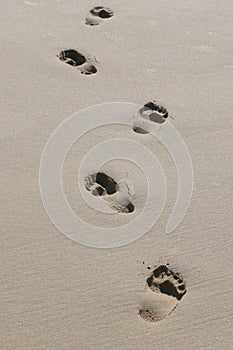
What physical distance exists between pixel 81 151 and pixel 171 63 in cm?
92

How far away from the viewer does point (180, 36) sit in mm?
3143

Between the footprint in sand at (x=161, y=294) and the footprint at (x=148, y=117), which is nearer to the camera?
the footprint in sand at (x=161, y=294)

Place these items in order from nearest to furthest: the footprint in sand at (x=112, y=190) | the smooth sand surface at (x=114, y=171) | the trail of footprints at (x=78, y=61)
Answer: the smooth sand surface at (x=114, y=171)
the footprint in sand at (x=112, y=190)
the trail of footprints at (x=78, y=61)

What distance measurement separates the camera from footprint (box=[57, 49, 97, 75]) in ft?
9.41

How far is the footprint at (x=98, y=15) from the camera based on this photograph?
323cm

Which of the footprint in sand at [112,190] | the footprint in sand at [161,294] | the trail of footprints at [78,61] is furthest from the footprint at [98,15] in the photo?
the footprint in sand at [161,294]

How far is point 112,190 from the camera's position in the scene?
88.2 inches

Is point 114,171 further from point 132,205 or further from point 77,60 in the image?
point 77,60

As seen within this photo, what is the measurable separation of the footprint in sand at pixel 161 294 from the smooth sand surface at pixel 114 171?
28 mm

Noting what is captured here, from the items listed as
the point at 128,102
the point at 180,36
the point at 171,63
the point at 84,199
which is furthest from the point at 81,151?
the point at 180,36

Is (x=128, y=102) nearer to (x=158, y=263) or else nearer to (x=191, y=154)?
(x=191, y=154)

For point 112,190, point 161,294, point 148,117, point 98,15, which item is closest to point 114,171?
point 112,190

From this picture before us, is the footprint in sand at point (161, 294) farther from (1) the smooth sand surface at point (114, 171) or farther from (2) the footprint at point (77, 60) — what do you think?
(2) the footprint at point (77, 60)

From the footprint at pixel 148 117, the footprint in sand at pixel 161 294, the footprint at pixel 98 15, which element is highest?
the footprint at pixel 98 15
